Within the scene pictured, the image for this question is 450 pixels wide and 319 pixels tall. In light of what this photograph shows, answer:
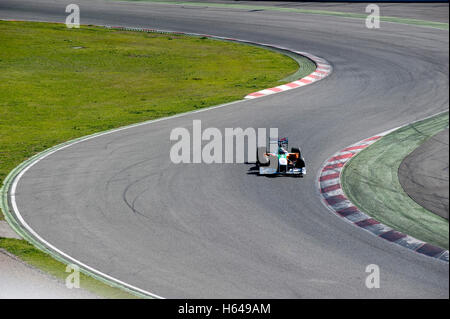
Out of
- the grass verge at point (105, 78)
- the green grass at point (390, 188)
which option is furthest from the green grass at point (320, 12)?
the green grass at point (390, 188)

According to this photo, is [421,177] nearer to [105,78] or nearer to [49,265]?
[49,265]

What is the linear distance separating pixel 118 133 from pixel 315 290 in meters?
12.4

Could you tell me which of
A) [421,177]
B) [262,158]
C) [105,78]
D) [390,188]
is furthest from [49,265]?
[105,78]

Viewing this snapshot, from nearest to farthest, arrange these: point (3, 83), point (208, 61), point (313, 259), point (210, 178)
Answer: point (313, 259) < point (210, 178) < point (3, 83) < point (208, 61)

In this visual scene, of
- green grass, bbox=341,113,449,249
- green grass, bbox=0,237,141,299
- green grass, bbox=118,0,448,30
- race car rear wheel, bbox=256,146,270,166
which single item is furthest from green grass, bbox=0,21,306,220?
green grass, bbox=118,0,448,30

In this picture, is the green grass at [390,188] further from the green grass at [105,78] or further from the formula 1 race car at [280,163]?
the green grass at [105,78]

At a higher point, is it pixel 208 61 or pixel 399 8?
pixel 399 8

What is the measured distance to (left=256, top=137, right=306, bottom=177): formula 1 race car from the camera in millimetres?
17922

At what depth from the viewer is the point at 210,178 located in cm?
1791

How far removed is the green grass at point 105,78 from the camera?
24188mm

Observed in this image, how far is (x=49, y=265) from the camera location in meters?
13.2

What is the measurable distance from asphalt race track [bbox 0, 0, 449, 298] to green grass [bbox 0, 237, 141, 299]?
442 mm
